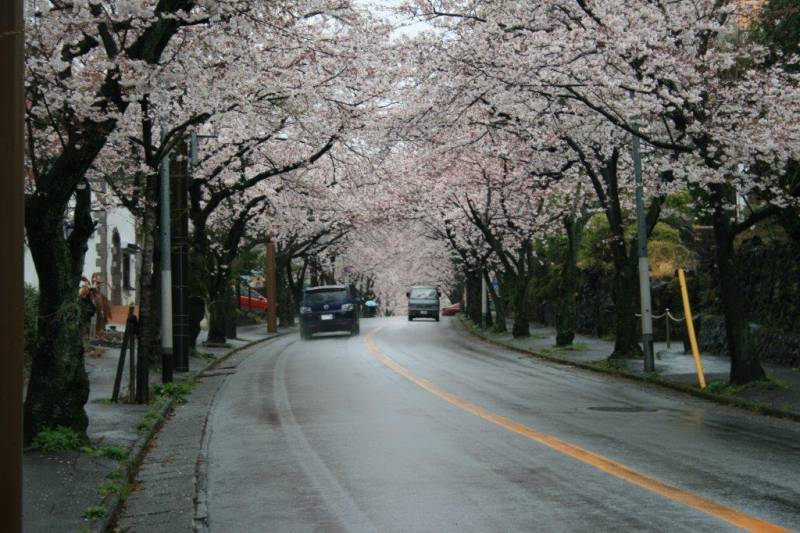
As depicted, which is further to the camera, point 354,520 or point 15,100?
point 354,520

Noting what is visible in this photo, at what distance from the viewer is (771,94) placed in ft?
53.7

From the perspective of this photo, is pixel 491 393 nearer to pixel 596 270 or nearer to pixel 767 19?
pixel 767 19

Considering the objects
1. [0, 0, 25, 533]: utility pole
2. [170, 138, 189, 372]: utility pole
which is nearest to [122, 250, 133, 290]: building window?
[170, 138, 189, 372]: utility pole

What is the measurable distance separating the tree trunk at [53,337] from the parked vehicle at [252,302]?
152 feet

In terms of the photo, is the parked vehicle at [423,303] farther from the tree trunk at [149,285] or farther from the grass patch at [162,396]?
the grass patch at [162,396]

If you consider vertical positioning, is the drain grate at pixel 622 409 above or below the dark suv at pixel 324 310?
below

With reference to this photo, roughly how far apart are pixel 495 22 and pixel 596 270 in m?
20.8

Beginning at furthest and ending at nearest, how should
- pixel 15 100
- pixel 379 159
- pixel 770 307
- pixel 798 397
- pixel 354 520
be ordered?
1. pixel 379 159
2. pixel 770 307
3. pixel 798 397
4. pixel 354 520
5. pixel 15 100

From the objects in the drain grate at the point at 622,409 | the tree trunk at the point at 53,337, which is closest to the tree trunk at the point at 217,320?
the drain grate at the point at 622,409

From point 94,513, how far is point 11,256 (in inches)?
132

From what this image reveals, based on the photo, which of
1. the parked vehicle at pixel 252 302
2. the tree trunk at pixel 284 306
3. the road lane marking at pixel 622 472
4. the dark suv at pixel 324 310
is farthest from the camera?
the parked vehicle at pixel 252 302

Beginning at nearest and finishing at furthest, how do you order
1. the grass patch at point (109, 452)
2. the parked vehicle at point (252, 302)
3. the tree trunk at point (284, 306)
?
the grass patch at point (109, 452)
the tree trunk at point (284, 306)
the parked vehicle at point (252, 302)

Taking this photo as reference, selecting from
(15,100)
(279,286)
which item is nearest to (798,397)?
(15,100)

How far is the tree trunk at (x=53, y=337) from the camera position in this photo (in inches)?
397
